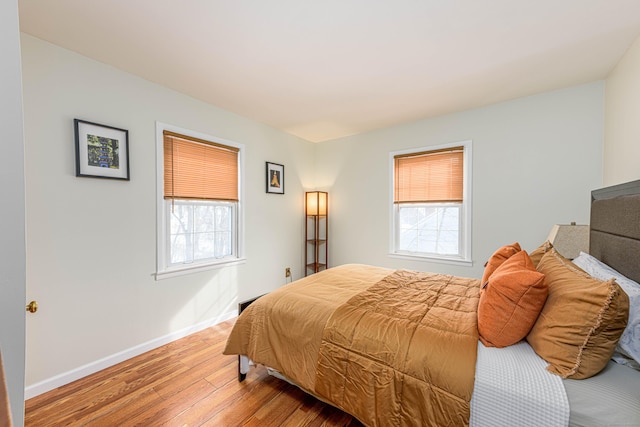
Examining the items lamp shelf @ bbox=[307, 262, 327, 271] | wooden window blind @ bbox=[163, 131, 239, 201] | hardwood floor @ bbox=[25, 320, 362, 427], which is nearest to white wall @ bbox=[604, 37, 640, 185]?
hardwood floor @ bbox=[25, 320, 362, 427]

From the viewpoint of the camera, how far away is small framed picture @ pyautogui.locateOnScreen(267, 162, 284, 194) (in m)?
3.52

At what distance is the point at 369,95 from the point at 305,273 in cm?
282

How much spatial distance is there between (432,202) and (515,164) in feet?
3.04

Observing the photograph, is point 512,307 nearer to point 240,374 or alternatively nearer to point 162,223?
point 240,374

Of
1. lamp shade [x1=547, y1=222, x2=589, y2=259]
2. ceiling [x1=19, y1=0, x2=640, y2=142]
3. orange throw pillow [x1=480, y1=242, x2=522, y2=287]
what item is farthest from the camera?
lamp shade [x1=547, y1=222, x2=589, y2=259]

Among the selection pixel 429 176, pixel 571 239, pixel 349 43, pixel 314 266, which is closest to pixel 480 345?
pixel 571 239

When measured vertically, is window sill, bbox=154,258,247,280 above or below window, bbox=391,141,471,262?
below

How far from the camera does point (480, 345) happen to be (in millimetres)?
1270

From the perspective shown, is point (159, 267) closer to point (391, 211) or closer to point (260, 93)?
point (260, 93)

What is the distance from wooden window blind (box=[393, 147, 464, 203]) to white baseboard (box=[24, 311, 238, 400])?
2.94 m

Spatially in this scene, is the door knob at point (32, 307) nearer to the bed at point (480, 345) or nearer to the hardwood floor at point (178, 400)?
the hardwood floor at point (178, 400)

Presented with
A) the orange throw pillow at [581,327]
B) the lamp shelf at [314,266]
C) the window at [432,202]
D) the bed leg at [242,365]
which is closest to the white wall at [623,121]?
the window at [432,202]

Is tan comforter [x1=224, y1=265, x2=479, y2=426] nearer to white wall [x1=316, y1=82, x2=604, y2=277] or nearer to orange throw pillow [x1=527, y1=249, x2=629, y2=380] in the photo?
orange throw pillow [x1=527, y1=249, x2=629, y2=380]

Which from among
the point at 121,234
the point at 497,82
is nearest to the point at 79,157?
the point at 121,234
